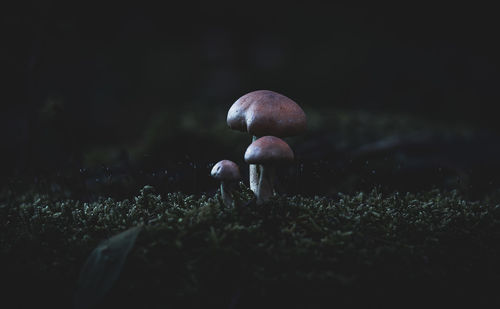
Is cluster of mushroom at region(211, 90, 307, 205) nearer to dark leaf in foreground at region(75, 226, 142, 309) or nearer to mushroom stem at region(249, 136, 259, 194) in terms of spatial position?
mushroom stem at region(249, 136, 259, 194)

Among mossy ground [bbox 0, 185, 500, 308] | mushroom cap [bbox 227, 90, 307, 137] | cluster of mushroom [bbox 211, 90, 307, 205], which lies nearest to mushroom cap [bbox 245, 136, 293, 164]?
cluster of mushroom [bbox 211, 90, 307, 205]

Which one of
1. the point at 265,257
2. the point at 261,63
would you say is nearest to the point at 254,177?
the point at 265,257

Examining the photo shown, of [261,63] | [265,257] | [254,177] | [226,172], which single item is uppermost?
[261,63]

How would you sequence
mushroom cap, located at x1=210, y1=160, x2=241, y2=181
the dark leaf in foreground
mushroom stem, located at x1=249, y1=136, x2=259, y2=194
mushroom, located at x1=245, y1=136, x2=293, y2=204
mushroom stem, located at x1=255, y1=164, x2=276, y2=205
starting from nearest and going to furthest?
1. the dark leaf in foreground
2. mushroom, located at x1=245, y1=136, x2=293, y2=204
3. mushroom cap, located at x1=210, y1=160, x2=241, y2=181
4. mushroom stem, located at x1=255, y1=164, x2=276, y2=205
5. mushroom stem, located at x1=249, y1=136, x2=259, y2=194

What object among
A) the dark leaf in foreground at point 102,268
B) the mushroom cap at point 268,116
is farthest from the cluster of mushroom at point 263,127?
the dark leaf in foreground at point 102,268

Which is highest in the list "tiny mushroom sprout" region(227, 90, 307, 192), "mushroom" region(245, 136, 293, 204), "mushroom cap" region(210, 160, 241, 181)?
"tiny mushroom sprout" region(227, 90, 307, 192)

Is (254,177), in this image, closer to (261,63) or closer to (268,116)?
(268,116)

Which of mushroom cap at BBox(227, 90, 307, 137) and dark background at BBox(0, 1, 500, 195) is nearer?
mushroom cap at BBox(227, 90, 307, 137)
